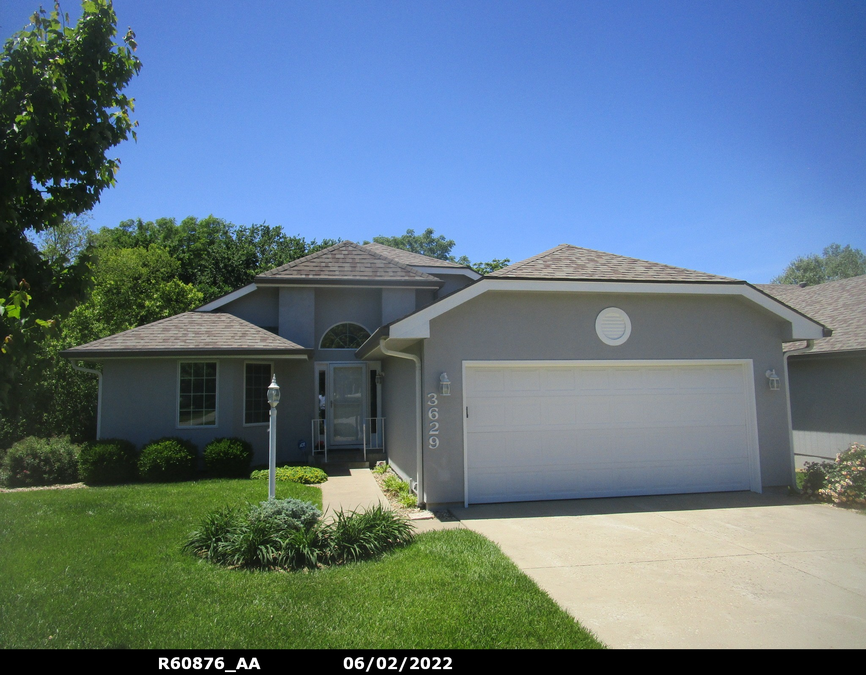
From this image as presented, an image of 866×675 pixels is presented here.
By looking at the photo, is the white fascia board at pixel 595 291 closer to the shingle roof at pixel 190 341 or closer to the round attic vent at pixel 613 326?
the round attic vent at pixel 613 326

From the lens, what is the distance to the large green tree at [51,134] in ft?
10.6

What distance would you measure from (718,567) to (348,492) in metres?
6.64

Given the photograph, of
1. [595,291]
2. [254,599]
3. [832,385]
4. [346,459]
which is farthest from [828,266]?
[254,599]

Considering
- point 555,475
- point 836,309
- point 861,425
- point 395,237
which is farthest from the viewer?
point 395,237

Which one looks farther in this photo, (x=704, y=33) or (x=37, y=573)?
(x=704, y=33)

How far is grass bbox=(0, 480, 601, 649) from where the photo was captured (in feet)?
13.6

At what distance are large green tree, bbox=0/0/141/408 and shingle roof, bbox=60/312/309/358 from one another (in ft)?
29.5

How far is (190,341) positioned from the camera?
12.9m

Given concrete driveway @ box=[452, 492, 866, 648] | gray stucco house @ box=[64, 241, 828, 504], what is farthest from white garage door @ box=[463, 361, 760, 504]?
concrete driveway @ box=[452, 492, 866, 648]

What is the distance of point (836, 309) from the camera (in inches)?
557

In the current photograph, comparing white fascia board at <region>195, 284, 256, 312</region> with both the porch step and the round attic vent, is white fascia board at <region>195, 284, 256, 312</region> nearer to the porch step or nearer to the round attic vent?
the porch step

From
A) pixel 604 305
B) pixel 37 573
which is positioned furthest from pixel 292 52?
pixel 37 573

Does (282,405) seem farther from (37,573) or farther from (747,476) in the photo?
(747,476)

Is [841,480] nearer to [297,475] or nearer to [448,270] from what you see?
[297,475]
